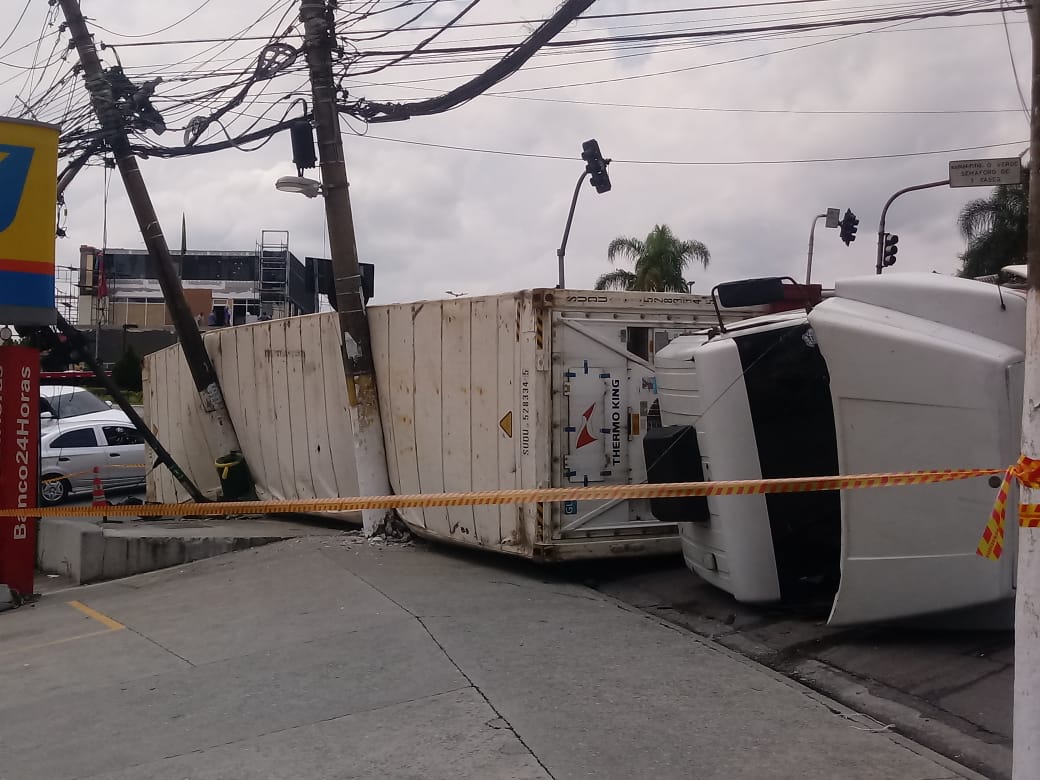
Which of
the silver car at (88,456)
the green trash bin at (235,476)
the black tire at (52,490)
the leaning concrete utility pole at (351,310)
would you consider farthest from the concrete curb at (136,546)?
the black tire at (52,490)

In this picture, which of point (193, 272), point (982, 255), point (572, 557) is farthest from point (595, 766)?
point (193, 272)

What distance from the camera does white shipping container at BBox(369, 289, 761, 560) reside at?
318 inches

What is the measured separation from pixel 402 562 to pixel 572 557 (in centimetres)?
196

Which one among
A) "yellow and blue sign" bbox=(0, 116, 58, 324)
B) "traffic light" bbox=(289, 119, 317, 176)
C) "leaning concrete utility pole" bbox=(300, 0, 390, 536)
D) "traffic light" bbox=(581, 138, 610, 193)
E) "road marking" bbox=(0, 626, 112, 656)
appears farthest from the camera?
"traffic light" bbox=(581, 138, 610, 193)

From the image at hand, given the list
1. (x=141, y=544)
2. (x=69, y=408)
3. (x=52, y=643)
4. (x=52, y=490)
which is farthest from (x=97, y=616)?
(x=69, y=408)

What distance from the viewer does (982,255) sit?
22.0 metres

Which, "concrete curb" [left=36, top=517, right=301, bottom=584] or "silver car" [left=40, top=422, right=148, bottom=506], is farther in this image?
"silver car" [left=40, top=422, right=148, bottom=506]

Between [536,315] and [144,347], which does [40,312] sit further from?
[144,347]

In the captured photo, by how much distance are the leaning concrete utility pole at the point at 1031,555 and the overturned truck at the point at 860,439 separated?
180cm

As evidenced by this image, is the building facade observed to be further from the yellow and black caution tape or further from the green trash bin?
the yellow and black caution tape

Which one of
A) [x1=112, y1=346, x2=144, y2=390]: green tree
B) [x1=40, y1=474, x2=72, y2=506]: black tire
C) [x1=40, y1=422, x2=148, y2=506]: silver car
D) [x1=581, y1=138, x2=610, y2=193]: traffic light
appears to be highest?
[x1=581, y1=138, x2=610, y2=193]: traffic light

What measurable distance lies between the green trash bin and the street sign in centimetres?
1005

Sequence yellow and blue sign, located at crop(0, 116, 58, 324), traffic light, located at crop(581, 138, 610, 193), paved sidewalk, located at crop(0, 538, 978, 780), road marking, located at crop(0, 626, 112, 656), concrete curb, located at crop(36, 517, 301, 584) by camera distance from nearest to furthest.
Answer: paved sidewalk, located at crop(0, 538, 978, 780), road marking, located at crop(0, 626, 112, 656), yellow and blue sign, located at crop(0, 116, 58, 324), concrete curb, located at crop(36, 517, 301, 584), traffic light, located at crop(581, 138, 610, 193)

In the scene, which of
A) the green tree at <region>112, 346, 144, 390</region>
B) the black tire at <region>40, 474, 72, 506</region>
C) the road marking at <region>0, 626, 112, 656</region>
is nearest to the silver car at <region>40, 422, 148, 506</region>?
the black tire at <region>40, 474, 72, 506</region>
